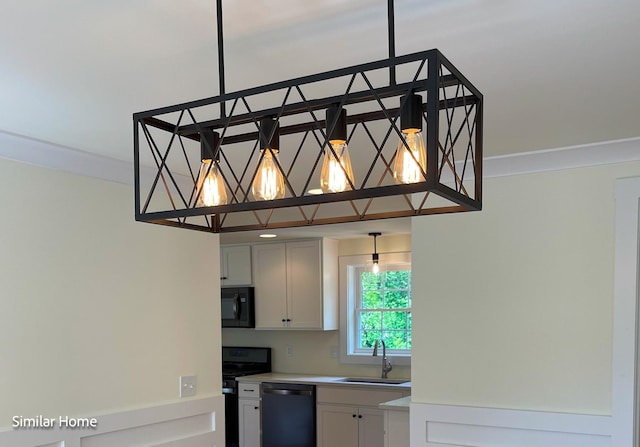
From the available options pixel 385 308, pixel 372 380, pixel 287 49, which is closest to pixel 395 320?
pixel 385 308

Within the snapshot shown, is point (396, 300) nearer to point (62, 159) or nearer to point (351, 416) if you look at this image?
point (351, 416)

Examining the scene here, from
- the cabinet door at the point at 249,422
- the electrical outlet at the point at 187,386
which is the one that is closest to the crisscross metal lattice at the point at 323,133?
the electrical outlet at the point at 187,386

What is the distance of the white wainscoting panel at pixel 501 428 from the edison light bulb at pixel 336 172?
2.27m

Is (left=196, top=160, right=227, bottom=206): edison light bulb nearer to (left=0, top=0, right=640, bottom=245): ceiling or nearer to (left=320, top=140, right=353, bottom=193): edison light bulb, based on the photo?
(left=320, top=140, right=353, bottom=193): edison light bulb

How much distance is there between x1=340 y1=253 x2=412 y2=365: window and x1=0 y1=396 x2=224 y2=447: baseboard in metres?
2.70

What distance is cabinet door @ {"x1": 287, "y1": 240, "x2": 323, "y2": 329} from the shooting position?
616 centimetres

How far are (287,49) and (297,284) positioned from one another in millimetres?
4603

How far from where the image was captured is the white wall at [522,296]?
9.80 feet

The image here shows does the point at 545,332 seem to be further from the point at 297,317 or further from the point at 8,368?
the point at 297,317

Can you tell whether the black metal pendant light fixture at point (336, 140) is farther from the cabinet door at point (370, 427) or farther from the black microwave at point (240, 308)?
the black microwave at point (240, 308)

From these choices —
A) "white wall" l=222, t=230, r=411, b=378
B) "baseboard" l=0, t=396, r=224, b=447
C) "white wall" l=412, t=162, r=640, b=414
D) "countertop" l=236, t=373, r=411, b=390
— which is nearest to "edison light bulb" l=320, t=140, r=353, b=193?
"baseboard" l=0, t=396, r=224, b=447

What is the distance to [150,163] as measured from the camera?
3.35m

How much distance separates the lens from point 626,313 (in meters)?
2.89

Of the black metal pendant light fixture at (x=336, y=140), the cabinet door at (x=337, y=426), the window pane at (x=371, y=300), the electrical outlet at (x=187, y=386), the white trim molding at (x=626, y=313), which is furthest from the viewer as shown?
the window pane at (x=371, y=300)
